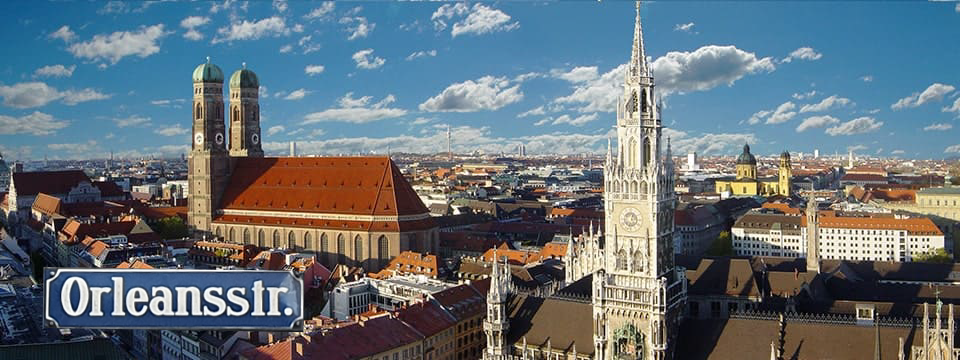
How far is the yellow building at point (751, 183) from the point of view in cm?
17588

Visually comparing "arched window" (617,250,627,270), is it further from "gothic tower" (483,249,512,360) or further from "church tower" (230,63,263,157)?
"church tower" (230,63,263,157)

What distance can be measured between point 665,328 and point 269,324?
1347 inches

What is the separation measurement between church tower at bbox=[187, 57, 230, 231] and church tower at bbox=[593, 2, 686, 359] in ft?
229

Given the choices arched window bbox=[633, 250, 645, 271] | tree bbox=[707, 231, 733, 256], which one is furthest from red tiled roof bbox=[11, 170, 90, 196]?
arched window bbox=[633, 250, 645, 271]

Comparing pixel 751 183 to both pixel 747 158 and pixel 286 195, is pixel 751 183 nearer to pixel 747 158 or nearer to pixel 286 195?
pixel 747 158

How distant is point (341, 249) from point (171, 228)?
3133 centimetres

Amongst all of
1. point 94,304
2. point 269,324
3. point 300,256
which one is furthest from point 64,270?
point 300,256

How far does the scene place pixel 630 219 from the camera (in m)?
41.8

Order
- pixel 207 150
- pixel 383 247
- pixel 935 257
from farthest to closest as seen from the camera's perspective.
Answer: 1. pixel 207 150
2. pixel 935 257
3. pixel 383 247

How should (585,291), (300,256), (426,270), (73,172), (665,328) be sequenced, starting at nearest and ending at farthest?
(665,328), (585,291), (426,270), (300,256), (73,172)

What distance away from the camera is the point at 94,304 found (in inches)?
355

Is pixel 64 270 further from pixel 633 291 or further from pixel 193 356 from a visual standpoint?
pixel 193 356

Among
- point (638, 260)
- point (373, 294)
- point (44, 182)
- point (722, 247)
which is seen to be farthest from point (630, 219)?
point (44, 182)

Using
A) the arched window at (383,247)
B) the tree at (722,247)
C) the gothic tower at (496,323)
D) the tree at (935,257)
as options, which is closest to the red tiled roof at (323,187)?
the arched window at (383,247)
